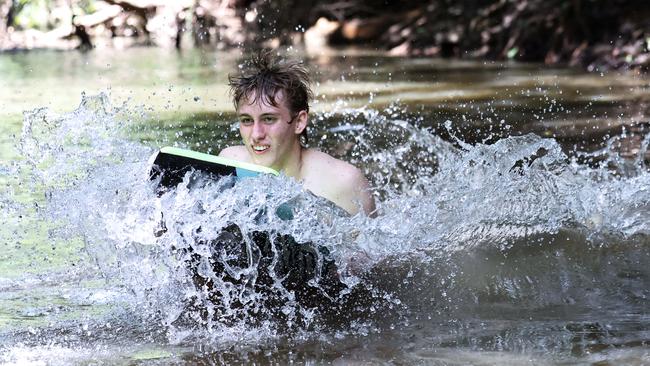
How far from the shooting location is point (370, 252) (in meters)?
5.15

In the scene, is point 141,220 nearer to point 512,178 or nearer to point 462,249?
point 462,249

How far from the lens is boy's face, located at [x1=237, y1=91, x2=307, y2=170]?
4969 mm

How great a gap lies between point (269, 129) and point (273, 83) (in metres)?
0.22

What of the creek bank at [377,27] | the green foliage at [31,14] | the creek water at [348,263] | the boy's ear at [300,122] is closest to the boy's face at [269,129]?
the boy's ear at [300,122]

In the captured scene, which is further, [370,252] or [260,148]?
[370,252]

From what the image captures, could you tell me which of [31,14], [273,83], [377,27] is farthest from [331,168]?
[31,14]

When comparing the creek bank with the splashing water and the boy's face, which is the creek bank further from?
the boy's face

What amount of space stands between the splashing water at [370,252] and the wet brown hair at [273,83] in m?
0.53

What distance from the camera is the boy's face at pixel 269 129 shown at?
4.97 m

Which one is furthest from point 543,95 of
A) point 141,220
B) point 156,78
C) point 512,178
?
point 141,220

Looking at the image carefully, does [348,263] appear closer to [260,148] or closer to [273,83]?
[260,148]

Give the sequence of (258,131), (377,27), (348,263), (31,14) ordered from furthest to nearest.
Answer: (31,14), (377,27), (348,263), (258,131)

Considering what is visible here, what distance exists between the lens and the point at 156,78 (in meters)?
13.6

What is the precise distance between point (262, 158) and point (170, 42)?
15449mm
